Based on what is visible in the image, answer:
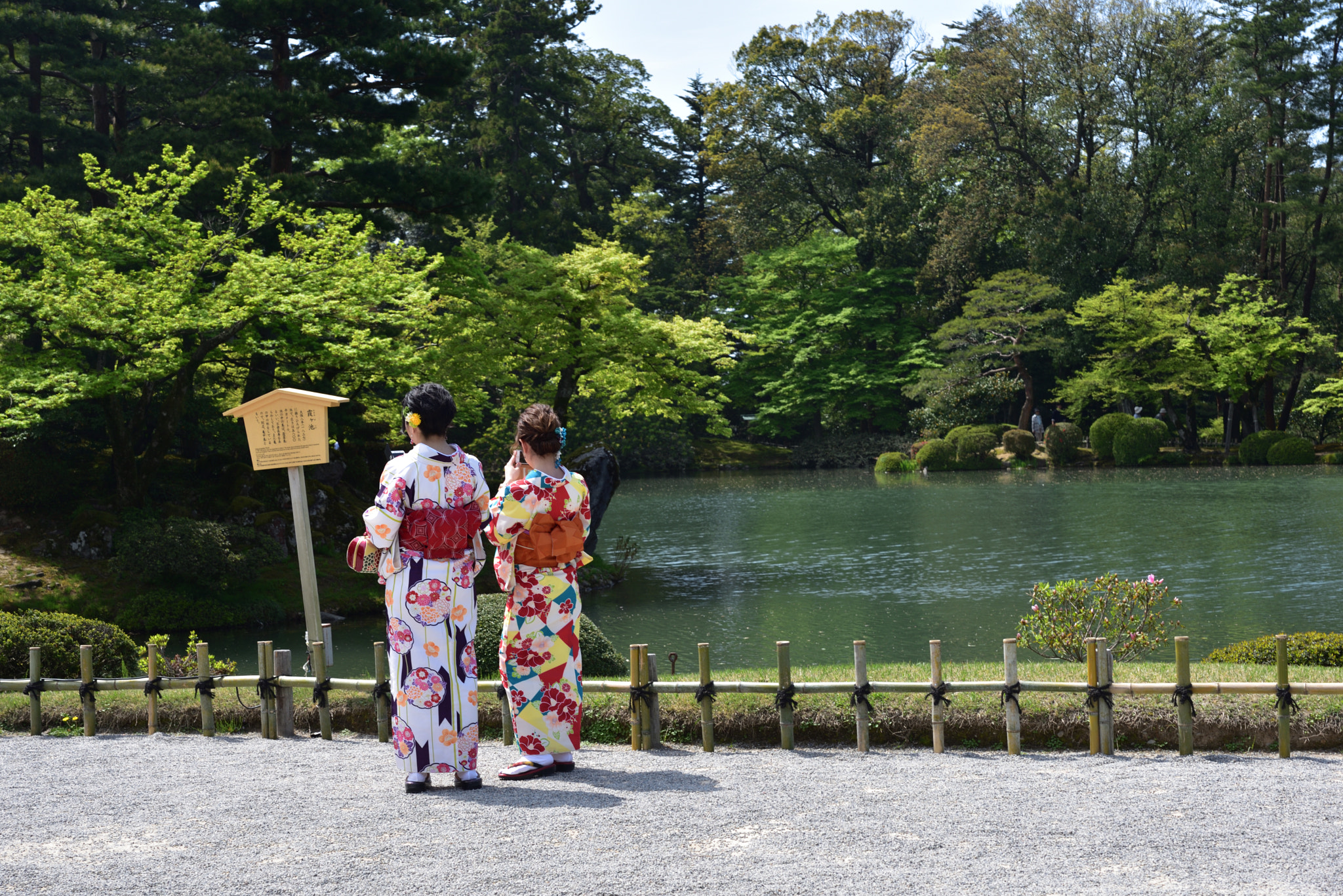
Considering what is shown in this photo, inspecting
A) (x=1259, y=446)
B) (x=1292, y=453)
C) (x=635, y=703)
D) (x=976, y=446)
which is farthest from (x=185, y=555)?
(x=1259, y=446)

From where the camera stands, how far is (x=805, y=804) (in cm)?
395

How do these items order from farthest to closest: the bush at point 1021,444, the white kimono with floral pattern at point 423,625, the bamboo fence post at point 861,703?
1. the bush at point 1021,444
2. the bamboo fence post at point 861,703
3. the white kimono with floral pattern at point 423,625

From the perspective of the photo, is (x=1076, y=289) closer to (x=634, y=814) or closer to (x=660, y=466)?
(x=660, y=466)

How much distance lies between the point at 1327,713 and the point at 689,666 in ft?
18.6

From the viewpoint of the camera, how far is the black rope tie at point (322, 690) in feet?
18.6

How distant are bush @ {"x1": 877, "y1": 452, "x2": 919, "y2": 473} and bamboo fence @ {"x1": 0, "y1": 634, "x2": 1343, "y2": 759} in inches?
1125

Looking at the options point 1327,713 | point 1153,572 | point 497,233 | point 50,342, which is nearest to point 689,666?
point 1327,713

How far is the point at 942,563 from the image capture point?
14758 millimetres

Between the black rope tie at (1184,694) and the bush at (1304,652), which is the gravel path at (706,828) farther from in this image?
the bush at (1304,652)

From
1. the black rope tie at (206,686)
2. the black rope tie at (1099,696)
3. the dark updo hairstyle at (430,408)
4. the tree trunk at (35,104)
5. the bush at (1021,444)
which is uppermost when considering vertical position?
the tree trunk at (35,104)

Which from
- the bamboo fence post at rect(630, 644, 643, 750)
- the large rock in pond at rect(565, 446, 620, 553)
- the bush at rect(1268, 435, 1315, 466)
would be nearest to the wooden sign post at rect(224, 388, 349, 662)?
the bamboo fence post at rect(630, 644, 643, 750)

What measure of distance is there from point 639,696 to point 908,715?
4.71 feet

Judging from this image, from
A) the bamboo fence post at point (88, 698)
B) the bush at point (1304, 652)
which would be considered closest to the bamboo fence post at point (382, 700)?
the bamboo fence post at point (88, 698)

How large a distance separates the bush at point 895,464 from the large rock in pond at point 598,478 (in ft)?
69.9
